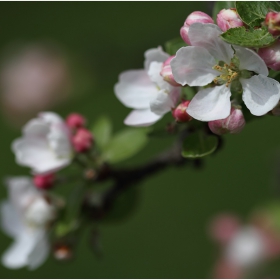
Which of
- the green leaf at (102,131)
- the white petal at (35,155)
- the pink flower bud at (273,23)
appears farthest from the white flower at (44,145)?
the pink flower bud at (273,23)

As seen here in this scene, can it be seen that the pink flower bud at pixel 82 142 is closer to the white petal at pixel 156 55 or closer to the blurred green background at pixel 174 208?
the white petal at pixel 156 55

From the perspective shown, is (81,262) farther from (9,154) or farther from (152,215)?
(9,154)

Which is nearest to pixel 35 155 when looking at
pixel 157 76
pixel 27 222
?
pixel 27 222

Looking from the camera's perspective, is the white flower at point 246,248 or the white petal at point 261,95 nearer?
the white petal at point 261,95

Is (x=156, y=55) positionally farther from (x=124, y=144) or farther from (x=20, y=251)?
(x=20, y=251)

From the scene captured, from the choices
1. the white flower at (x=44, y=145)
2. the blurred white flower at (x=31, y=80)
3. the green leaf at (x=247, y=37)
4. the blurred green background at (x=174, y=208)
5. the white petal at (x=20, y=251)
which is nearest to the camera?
the green leaf at (x=247, y=37)

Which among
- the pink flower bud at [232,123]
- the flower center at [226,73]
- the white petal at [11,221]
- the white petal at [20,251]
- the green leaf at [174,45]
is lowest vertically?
the white petal at [20,251]

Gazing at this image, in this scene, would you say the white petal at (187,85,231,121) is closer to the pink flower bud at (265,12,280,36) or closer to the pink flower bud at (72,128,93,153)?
the pink flower bud at (265,12,280,36)

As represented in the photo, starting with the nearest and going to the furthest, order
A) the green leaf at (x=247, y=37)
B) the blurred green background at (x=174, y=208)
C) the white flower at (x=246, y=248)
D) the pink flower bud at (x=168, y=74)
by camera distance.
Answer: the green leaf at (x=247, y=37) < the pink flower bud at (x=168, y=74) < the white flower at (x=246, y=248) < the blurred green background at (x=174, y=208)
